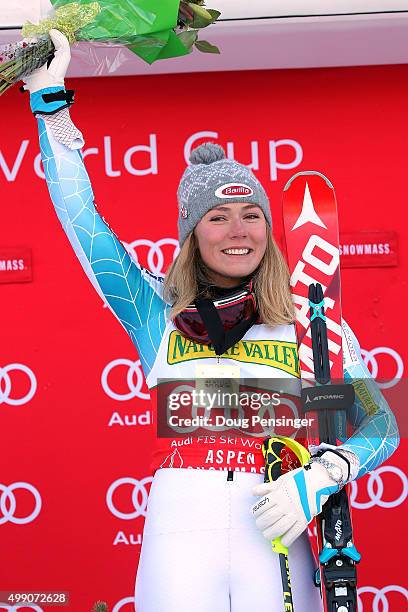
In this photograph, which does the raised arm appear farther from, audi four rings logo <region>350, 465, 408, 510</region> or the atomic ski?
audi four rings logo <region>350, 465, 408, 510</region>

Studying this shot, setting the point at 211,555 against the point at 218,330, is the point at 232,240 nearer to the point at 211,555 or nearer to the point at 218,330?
the point at 218,330

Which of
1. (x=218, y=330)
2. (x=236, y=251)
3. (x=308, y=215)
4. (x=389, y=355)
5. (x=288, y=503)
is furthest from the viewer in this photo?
(x=389, y=355)

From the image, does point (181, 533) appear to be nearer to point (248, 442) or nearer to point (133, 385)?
point (248, 442)

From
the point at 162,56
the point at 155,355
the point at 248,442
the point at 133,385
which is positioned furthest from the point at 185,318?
the point at 133,385

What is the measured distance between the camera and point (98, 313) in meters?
4.72

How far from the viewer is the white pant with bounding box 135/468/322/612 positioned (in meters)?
2.63

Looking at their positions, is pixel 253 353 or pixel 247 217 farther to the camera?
pixel 247 217

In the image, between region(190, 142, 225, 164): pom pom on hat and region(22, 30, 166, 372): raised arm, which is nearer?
region(22, 30, 166, 372): raised arm

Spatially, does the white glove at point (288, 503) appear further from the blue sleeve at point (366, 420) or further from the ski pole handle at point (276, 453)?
the blue sleeve at point (366, 420)

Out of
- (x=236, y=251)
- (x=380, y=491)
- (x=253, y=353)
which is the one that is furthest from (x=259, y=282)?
(x=380, y=491)

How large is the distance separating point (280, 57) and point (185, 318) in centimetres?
202

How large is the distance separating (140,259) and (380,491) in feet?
4.78

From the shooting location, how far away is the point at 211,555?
2662 millimetres

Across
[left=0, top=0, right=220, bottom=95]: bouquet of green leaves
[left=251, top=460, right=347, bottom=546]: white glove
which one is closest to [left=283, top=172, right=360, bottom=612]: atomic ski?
[left=251, top=460, right=347, bottom=546]: white glove
